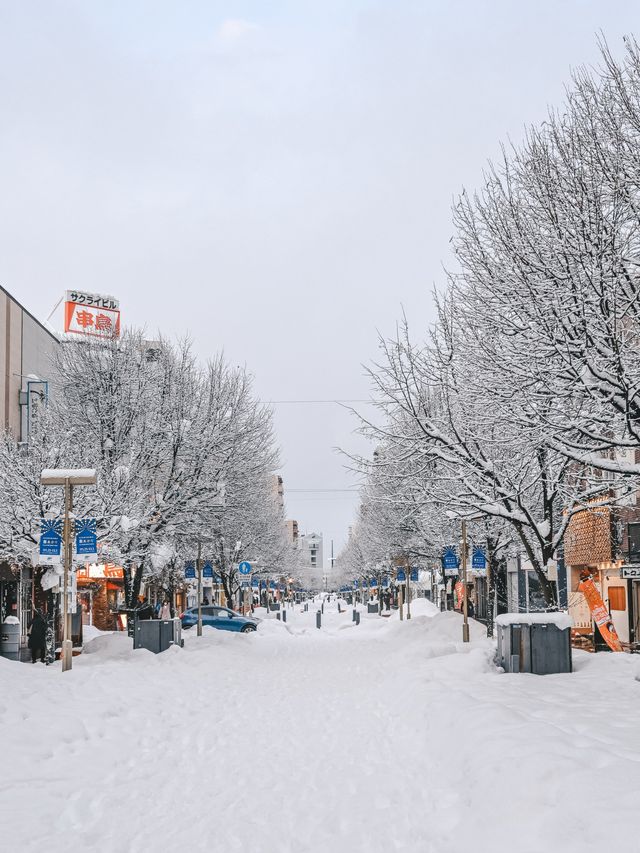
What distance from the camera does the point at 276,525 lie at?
62.8 meters

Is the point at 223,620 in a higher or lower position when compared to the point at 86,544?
lower

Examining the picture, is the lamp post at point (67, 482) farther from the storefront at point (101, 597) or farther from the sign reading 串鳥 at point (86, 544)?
the storefront at point (101, 597)

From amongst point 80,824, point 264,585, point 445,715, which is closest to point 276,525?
point 264,585

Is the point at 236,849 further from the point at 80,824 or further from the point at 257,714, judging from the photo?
the point at 257,714

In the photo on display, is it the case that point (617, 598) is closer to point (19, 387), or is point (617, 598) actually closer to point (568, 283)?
point (568, 283)

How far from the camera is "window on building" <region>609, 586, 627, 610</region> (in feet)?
90.3

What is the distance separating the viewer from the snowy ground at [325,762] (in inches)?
266

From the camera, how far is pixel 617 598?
28.2m

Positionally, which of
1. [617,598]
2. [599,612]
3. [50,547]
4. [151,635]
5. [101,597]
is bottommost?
[101,597]

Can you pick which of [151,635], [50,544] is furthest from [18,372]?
[50,544]

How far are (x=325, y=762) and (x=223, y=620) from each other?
29072 millimetres

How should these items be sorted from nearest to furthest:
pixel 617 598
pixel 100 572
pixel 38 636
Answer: pixel 38 636
pixel 617 598
pixel 100 572

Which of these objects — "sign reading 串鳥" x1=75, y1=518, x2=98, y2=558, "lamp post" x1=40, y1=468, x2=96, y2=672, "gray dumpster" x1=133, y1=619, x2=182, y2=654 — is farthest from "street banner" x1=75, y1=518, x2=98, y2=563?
"gray dumpster" x1=133, y1=619, x2=182, y2=654

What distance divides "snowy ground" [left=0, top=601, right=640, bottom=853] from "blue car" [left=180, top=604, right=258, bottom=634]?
20.8 m
